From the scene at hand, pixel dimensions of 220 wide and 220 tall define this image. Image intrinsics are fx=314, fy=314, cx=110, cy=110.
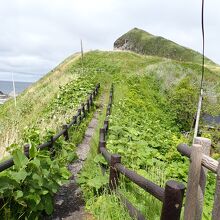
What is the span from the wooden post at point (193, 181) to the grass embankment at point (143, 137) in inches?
40.5

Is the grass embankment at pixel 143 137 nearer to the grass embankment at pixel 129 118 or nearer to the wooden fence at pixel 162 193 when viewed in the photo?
the grass embankment at pixel 129 118

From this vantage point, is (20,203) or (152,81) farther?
(152,81)

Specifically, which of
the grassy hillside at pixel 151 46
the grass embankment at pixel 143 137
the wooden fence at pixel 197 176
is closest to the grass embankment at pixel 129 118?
the grass embankment at pixel 143 137

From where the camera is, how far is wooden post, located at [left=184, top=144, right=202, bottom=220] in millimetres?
3166

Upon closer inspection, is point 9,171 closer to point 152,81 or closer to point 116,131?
point 116,131

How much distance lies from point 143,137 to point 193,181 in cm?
739

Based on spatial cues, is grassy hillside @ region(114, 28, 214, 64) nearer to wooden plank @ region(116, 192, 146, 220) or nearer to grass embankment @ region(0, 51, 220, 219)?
grass embankment @ region(0, 51, 220, 219)

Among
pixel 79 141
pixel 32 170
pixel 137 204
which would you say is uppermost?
pixel 32 170

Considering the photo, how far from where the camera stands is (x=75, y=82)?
2191 cm

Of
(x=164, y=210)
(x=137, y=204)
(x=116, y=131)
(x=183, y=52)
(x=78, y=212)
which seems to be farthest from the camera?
(x=183, y=52)

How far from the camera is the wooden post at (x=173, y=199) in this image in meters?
3.15

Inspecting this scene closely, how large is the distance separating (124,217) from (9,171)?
1.76 metres

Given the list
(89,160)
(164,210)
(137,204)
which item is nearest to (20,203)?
(137,204)

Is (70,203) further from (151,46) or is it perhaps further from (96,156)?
(151,46)
